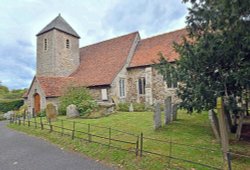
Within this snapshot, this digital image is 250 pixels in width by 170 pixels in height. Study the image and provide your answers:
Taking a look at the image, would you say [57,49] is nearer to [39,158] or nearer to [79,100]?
[79,100]

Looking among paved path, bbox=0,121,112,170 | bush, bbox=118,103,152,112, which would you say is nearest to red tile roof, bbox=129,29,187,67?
bush, bbox=118,103,152,112

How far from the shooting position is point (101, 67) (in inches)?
957

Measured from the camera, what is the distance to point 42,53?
90.9 feet

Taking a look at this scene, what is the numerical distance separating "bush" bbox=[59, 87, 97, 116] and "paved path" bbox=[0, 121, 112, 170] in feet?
23.4

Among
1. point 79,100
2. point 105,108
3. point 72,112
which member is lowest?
point 72,112

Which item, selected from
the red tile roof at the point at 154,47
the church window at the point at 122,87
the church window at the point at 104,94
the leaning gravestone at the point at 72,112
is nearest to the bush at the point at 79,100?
the leaning gravestone at the point at 72,112

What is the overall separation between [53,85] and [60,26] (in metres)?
8.49

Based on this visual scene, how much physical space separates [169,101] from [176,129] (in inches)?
67.9

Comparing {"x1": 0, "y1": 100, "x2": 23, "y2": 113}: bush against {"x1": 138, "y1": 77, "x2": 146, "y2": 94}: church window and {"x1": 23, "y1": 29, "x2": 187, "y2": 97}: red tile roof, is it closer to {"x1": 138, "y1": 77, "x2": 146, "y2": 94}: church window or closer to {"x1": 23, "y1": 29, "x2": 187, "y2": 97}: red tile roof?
{"x1": 23, "y1": 29, "x2": 187, "y2": 97}: red tile roof

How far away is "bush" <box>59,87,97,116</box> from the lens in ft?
57.3

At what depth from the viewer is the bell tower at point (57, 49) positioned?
1028 inches

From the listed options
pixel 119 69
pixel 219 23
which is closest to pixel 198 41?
pixel 219 23

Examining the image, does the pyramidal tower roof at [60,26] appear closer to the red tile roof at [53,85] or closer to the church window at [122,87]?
the red tile roof at [53,85]

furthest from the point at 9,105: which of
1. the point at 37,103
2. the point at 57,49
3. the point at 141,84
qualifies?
the point at 141,84
